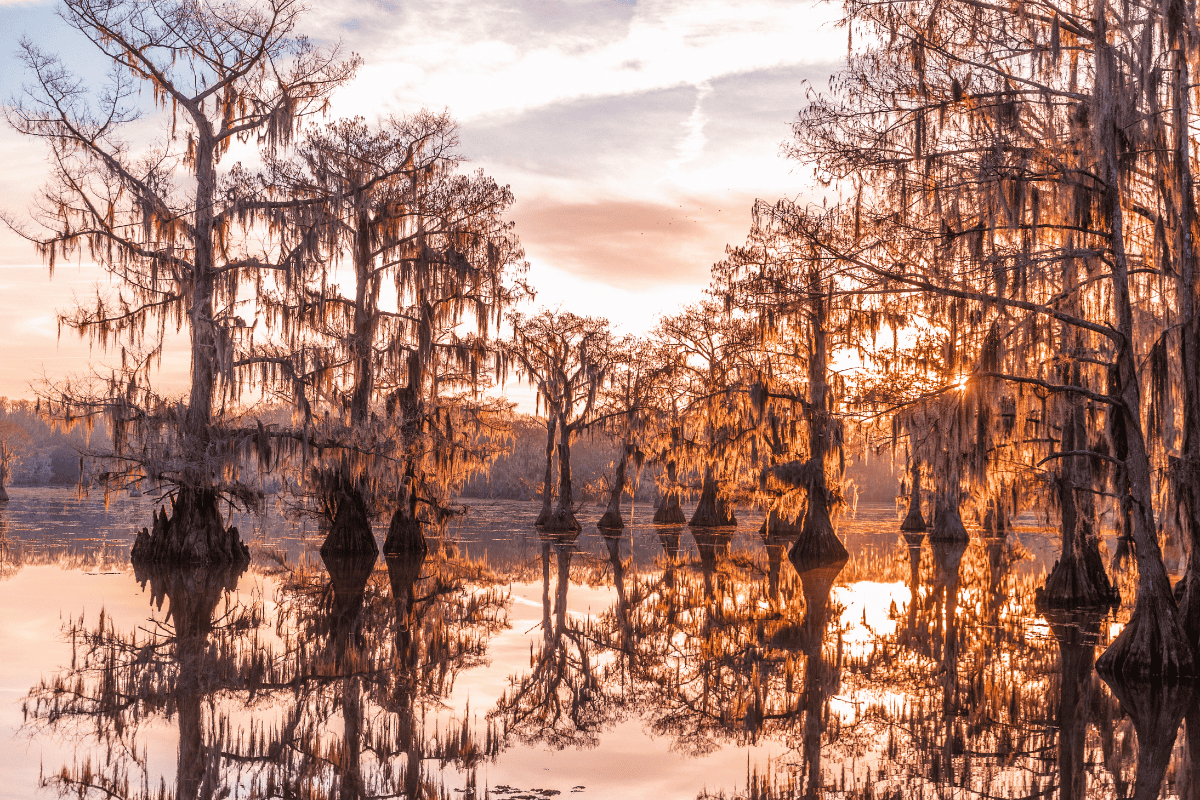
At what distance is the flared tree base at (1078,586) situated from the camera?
1413 cm

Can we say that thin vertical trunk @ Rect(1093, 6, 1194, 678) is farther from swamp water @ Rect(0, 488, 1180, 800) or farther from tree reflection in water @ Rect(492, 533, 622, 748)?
tree reflection in water @ Rect(492, 533, 622, 748)

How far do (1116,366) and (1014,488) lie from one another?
8.73 m

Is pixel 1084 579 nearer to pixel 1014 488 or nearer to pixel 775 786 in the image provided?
pixel 1014 488

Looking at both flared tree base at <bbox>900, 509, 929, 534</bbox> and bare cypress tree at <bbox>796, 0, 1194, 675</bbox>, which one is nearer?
bare cypress tree at <bbox>796, 0, 1194, 675</bbox>

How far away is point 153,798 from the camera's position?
5.06m

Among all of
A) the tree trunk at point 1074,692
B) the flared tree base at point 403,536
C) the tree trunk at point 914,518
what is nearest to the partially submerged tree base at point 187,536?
the flared tree base at point 403,536

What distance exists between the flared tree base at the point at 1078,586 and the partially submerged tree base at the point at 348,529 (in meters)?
13.4

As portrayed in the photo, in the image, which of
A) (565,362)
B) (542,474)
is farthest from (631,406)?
(542,474)

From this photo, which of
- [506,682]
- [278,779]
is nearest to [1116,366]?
[506,682]

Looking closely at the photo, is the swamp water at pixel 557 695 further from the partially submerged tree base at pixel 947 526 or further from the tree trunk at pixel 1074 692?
the partially submerged tree base at pixel 947 526

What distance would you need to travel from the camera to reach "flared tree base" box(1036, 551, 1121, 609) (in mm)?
14133

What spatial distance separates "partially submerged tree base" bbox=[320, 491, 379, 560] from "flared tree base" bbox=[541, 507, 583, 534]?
487 inches

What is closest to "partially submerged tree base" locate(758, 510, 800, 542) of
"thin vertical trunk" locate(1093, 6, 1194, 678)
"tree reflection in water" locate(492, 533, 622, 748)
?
"tree reflection in water" locate(492, 533, 622, 748)

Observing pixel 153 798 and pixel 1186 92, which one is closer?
pixel 153 798
